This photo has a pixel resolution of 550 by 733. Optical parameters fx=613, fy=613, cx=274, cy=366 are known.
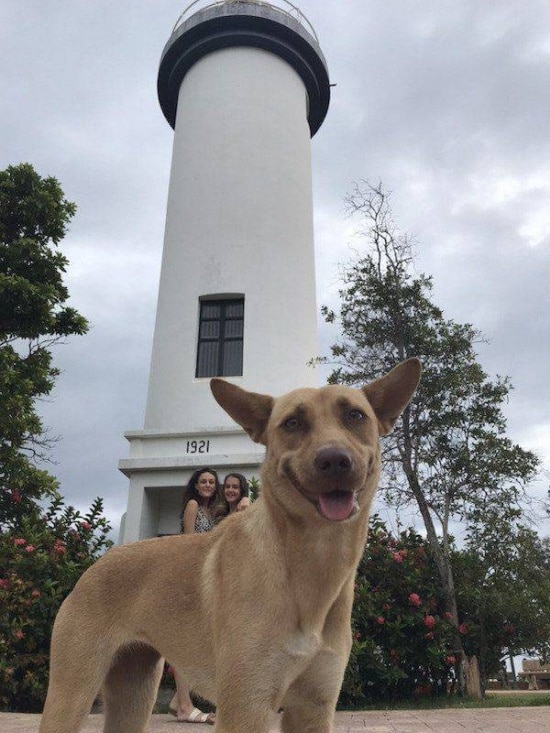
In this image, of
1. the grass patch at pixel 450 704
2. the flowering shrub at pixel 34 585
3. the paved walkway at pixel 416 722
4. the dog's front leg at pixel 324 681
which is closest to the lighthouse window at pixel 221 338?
the flowering shrub at pixel 34 585

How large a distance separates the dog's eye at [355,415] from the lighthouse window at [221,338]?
371 inches

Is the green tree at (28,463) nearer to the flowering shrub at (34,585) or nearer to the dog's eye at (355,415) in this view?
the flowering shrub at (34,585)

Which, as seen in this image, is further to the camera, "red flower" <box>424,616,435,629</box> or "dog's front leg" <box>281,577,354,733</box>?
"red flower" <box>424,616,435,629</box>

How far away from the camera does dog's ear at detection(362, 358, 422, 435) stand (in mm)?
2670

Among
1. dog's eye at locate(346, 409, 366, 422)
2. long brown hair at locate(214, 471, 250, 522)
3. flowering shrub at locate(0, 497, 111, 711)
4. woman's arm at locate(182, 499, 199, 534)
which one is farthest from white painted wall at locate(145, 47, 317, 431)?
dog's eye at locate(346, 409, 366, 422)

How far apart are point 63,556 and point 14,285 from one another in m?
4.68

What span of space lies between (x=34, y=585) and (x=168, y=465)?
3489 mm

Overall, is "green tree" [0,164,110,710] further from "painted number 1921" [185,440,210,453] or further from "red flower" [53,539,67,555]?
"painted number 1921" [185,440,210,453]

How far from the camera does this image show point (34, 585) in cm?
730

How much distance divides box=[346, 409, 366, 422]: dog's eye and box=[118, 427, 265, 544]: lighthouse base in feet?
25.9

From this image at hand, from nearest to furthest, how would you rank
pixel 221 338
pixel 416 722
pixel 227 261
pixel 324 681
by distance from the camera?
1. pixel 324 681
2. pixel 416 722
3. pixel 221 338
4. pixel 227 261

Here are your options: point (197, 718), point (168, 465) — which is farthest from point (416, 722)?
point (168, 465)

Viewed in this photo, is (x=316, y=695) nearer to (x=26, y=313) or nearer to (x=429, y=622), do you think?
(x=429, y=622)

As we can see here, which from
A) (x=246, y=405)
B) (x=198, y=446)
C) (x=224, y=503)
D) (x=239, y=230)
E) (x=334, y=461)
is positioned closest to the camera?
(x=334, y=461)
